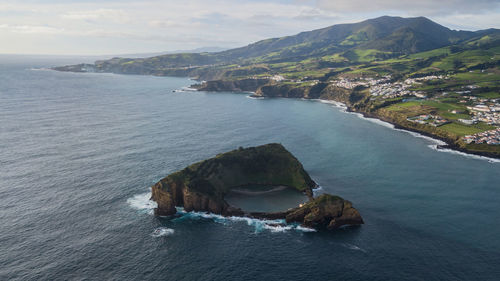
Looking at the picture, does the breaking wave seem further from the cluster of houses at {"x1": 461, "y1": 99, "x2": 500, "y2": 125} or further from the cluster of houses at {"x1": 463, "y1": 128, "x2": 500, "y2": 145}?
the cluster of houses at {"x1": 461, "y1": 99, "x2": 500, "y2": 125}

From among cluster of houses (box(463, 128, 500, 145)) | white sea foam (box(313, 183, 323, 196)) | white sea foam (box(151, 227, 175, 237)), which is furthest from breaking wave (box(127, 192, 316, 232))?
cluster of houses (box(463, 128, 500, 145))

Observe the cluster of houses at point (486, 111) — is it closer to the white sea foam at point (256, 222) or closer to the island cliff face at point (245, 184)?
the island cliff face at point (245, 184)

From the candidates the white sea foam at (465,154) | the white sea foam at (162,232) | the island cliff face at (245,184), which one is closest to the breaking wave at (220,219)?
the white sea foam at (162,232)

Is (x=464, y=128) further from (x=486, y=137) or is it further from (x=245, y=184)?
(x=245, y=184)

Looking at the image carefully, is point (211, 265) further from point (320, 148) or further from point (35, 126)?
point (35, 126)

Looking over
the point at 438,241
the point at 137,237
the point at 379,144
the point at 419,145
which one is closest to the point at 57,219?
the point at 137,237

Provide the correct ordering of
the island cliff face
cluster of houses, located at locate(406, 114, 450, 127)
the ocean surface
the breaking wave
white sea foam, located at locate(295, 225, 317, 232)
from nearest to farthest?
the ocean surface < white sea foam, located at locate(295, 225, 317, 232) < the breaking wave < the island cliff face < cluster of houses, located at locate(406, 114, 450, 127)

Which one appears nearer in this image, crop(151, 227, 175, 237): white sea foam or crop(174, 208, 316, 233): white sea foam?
crop(151, 227, 175, 237): white sea foam
